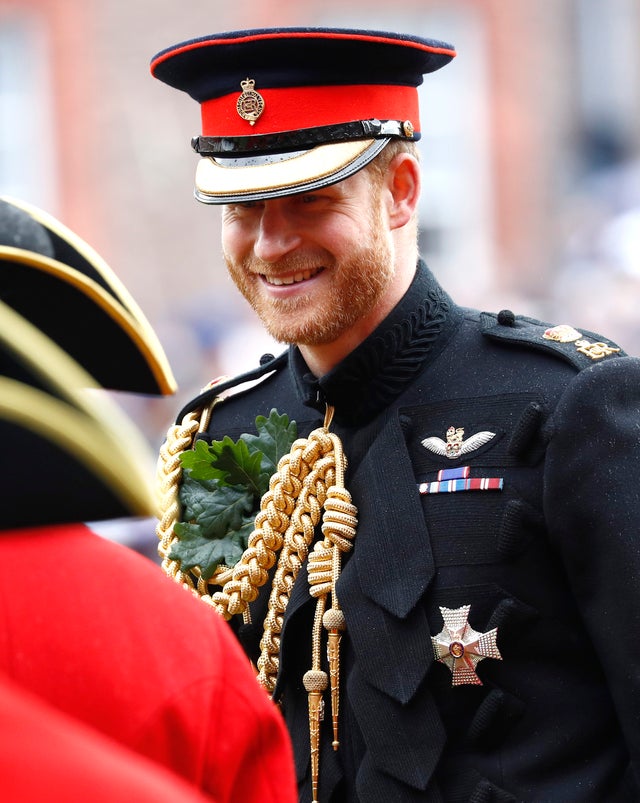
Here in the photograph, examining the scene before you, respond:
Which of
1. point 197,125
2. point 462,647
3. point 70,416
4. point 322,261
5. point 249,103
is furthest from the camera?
point 197,125

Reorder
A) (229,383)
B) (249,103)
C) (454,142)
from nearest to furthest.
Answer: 1. (249,103)
2. (229,383)
3. (454,142)

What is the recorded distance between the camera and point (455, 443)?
2.99 meters

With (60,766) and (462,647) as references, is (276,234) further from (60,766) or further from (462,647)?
(60,766)

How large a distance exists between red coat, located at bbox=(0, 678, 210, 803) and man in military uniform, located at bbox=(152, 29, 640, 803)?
139 centimetres

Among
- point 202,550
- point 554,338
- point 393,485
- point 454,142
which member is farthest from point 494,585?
point 454,142

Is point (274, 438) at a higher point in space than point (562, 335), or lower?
lower

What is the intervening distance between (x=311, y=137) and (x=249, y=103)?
0.18 m

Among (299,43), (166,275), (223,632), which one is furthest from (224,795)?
(166,275)

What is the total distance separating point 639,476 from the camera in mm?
2756

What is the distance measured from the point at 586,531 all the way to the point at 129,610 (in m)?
1.26

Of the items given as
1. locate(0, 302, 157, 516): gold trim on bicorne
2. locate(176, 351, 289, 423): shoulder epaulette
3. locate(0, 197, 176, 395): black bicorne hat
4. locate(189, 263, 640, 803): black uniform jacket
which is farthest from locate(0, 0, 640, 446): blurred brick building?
locate(0, 302, 157, 516): gold trim on bicorne

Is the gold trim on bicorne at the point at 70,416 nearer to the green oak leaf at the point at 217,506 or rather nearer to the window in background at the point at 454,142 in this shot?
the green oak leaf at the point at 217,506

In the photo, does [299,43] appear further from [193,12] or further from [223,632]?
[193,12]

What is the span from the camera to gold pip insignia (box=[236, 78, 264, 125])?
315 cm
